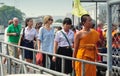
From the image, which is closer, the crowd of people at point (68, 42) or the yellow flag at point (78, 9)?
the crowd of people at point (68, 42)

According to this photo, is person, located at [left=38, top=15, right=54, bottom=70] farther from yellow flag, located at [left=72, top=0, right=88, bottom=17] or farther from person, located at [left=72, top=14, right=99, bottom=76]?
yellow flag, located at [left=72, top=0, right=88, bottom=17]

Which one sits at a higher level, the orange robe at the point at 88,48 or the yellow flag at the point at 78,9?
the yellow flag at the point at 78,9

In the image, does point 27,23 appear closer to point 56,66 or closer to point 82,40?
point 56,66

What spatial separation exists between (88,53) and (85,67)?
58 cm

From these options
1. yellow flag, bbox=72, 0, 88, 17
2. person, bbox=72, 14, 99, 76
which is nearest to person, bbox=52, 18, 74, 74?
person, bbox=72, 14, 99, 76

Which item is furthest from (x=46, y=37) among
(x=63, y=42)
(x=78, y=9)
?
(x=78, y=9)

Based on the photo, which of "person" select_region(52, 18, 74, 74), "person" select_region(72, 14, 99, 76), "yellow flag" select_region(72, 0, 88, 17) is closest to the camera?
"person" select_region(72, 14, 99, 76)

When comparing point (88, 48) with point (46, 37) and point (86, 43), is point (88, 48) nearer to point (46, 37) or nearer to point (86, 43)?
point (86, 43)

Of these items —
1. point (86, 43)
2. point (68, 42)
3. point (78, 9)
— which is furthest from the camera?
point (78, 9)

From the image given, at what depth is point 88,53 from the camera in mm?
8312

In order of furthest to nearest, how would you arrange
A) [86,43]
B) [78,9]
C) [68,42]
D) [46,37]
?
1. [78,9]
2. [46,37]
3. [68,42]
4. [86,43]

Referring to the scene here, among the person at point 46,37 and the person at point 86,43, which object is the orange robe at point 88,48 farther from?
the person at point 46,37

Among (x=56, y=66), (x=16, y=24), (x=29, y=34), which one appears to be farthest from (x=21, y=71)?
(x=16, y=24)

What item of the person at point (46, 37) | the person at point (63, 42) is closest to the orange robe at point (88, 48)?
the person at point (63, 42)
